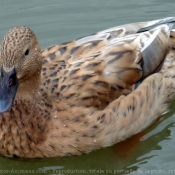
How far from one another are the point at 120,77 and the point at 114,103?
33 centimetres

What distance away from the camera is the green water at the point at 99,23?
Answer: 744 cm

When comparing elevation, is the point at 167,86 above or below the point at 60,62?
below

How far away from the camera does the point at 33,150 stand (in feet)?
23.4

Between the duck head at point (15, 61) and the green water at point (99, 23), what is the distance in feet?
3.49

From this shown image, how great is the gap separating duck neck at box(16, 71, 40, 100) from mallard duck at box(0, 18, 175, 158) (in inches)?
0.4

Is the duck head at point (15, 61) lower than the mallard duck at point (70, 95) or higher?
higher

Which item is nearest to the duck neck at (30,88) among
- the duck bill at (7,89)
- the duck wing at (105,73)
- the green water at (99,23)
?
the duck wing at (105,73)

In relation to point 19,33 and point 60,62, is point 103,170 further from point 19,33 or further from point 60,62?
point 19,33

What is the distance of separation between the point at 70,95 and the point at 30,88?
1.51 feet

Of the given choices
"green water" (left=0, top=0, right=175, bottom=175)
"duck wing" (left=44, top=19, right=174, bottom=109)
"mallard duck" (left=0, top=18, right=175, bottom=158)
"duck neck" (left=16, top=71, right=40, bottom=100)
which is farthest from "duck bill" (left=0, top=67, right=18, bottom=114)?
"green water" (left=0, top=0, right=175, bottom=175)

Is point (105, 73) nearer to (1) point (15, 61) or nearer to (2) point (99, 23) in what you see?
(1) point (15, 61)

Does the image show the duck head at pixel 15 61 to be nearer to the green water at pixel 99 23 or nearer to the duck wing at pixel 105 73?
the duck wing at pixel 105 73

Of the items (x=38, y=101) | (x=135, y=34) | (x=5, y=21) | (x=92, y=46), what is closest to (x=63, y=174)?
(x=38, y=101)

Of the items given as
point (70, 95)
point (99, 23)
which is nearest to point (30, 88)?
point (70, 95)
